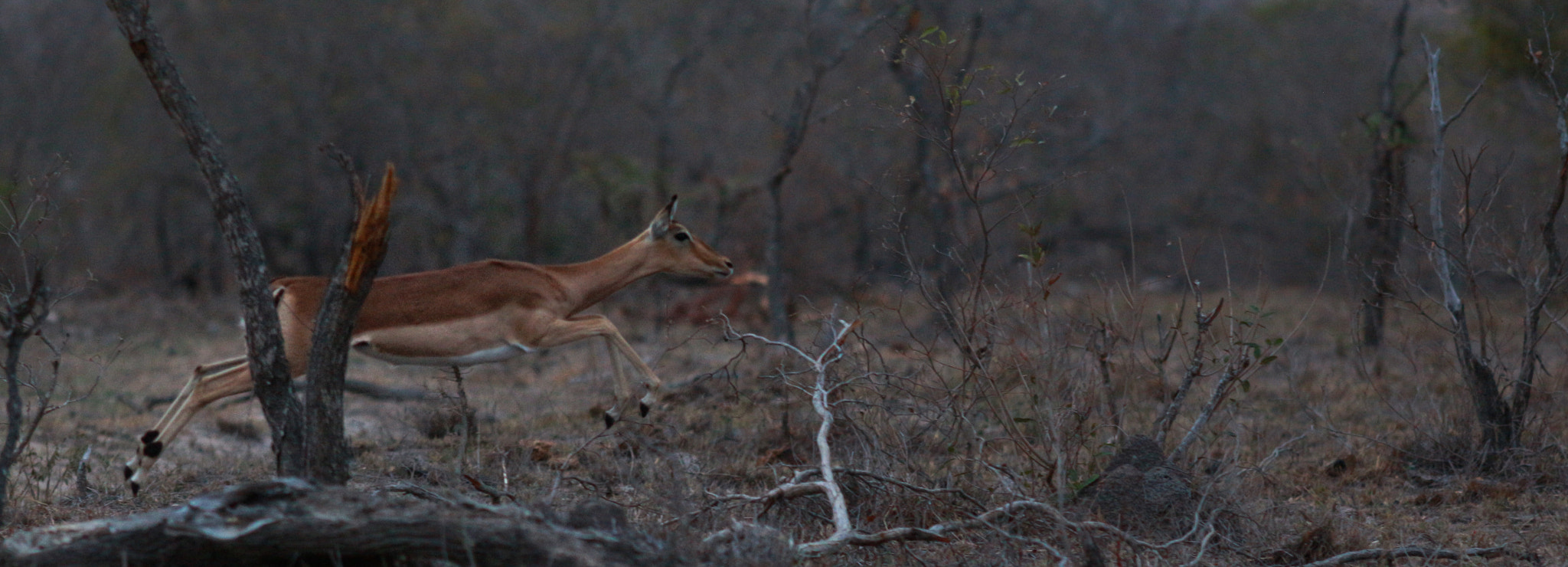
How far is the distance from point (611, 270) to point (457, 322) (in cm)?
123

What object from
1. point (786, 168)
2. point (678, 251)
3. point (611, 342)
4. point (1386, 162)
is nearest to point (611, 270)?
point (678, 251)

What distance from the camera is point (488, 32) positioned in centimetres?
2292

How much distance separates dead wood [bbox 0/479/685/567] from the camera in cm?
414

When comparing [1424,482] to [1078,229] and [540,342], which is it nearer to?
[540,342]

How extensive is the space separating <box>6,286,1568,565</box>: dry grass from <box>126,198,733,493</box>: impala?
271mm

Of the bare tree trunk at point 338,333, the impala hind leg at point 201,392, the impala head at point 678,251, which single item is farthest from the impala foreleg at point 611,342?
the bare tree trunk at point 338,333

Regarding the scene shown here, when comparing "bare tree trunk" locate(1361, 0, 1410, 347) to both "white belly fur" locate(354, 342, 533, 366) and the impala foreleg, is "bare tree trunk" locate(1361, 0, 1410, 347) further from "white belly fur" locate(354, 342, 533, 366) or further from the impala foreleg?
"white belly fur" locate(354, 342, 533, 366)

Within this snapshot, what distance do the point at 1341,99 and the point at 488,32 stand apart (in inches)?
627

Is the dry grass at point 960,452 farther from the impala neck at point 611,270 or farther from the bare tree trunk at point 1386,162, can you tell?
the impala neck at point 611,270

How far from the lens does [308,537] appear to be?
4.15 metres

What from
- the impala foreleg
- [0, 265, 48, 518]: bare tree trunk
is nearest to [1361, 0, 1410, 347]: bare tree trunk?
the impala foreleg

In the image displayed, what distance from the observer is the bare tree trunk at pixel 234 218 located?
5961 millimetres

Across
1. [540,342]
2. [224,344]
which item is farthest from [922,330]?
[224,344]

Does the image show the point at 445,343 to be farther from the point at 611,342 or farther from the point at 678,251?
the point at 678,251
